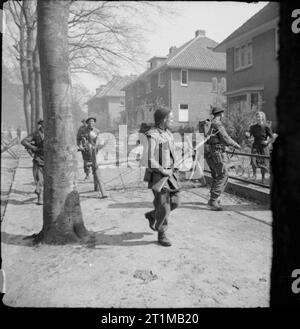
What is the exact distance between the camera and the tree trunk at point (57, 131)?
180 inches

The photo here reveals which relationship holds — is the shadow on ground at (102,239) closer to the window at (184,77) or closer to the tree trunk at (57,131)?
the tree trunk at (57,131)

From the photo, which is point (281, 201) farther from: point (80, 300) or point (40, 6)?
point (40, 6)

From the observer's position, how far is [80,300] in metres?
3.21

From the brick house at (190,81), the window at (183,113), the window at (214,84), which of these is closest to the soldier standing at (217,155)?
the brick house at (190,81)

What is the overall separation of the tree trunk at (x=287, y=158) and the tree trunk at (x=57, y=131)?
3.58 meters

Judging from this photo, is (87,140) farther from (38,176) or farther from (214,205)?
(214,205)

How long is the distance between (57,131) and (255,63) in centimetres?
1786

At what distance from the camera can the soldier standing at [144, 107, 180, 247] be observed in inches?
177

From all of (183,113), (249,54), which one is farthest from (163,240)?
(183,113)

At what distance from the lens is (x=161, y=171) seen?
4.44 meters

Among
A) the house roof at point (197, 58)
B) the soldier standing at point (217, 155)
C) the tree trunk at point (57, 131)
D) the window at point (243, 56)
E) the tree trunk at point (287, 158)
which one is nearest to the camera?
the tree trunk at point (287, 158)

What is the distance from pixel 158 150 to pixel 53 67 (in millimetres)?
1882

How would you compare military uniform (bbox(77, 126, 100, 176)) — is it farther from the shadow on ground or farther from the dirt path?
the shadow on ground

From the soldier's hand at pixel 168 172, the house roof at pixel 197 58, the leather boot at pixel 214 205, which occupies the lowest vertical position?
the leather boot at pixel 214 205
